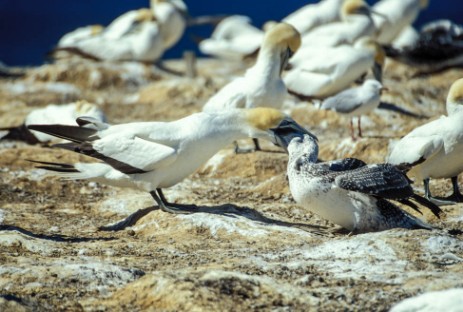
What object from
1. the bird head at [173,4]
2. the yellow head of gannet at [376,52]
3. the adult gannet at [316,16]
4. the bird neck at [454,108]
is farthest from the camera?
the bird head at [173,4]

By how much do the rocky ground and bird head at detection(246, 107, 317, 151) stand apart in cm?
67

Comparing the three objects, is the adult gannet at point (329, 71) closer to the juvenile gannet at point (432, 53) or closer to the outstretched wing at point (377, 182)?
the juvenile gannet at point (432, 53)

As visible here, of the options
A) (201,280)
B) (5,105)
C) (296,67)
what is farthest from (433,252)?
(5,105)

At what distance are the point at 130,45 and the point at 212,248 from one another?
37.9ft

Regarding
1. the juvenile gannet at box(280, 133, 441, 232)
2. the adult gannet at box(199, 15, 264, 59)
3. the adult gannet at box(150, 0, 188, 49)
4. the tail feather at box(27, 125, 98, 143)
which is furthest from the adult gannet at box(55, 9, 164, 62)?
the juvenile gannet at box(280, 133, 441, 232)

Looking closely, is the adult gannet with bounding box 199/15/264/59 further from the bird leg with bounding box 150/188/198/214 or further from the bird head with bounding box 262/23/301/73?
the bird leg with bounding box 150/188/198/214

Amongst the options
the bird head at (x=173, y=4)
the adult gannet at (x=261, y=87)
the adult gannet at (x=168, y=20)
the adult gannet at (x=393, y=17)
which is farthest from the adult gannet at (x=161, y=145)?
the bird head at (x=173, y=4)

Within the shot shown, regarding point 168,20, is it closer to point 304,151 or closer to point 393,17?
point 393,17

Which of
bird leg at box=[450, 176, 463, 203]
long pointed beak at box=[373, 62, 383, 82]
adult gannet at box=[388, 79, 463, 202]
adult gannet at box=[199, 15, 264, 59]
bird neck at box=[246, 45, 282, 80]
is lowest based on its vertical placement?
adult gannet at box=[199, 15, 264, 59]

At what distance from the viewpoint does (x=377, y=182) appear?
681 cm

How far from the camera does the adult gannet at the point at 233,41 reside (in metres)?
18.2

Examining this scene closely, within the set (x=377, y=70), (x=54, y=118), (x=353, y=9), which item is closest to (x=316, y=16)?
(x=353, y=9)

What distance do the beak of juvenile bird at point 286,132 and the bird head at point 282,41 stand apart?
3211mm

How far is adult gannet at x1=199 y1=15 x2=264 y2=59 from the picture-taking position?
18234mm
